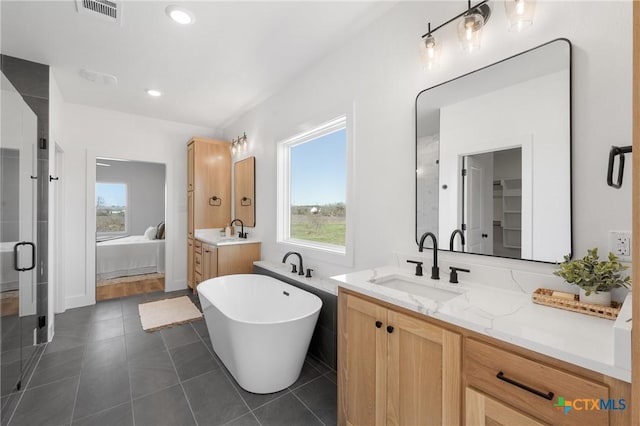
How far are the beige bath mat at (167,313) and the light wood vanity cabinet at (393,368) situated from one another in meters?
2.41

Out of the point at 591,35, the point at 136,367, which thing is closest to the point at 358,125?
the point at 591,35

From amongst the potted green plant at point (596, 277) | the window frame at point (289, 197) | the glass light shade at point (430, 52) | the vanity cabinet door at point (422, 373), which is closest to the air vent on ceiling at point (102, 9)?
the window frame at point (289, 197)

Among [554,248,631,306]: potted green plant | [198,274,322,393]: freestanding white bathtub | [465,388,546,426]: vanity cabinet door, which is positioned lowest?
[198,274,322,393]: freestanding white bathtub

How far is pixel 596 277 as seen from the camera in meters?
1.03

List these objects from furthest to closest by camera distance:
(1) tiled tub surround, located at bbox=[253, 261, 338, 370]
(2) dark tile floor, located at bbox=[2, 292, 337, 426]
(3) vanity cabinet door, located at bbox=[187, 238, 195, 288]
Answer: (3) vanity cabinet door, located at bbox=[187, 238, 195, 288], (1) tiled tub surround, located at bbox=[253, 261, 338, 370], (2) dark tile floor, located at bbox=[2, 292, 337, 426]

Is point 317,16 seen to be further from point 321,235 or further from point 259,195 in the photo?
point 259,195

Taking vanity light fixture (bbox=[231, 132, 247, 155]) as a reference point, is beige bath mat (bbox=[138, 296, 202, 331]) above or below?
below

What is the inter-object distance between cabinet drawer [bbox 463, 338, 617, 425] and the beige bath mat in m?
3.13

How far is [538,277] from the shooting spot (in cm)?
128

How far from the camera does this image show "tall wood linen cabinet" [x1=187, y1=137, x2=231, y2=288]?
4.19 metres

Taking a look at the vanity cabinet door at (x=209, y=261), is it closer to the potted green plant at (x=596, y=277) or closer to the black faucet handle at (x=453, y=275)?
the black faucet handle at (x=453, y=275)

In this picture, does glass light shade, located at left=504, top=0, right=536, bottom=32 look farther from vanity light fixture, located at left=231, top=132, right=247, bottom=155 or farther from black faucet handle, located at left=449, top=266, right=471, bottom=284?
vanity light fixture, located at left=231, top=132, right=247, bottom=155

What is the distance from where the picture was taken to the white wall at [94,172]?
368 centimetres

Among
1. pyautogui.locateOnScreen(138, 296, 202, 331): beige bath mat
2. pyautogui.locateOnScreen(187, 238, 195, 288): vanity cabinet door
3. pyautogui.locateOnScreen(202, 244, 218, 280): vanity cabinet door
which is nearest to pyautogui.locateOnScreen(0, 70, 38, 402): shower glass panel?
pyautogui.locateOnScreen(138, 296, 202, 331): beige bath mat
